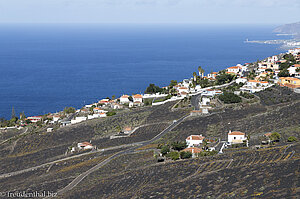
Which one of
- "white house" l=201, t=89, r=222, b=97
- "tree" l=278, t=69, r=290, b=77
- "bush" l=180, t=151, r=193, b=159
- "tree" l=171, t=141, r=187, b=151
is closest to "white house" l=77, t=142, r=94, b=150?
"tree" l=171, t=141, r=187, b=151

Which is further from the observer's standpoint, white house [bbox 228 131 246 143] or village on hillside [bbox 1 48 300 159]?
village on hillside [bbox 1 48 300 159]

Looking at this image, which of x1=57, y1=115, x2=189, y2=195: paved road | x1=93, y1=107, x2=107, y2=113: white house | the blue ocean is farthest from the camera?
the blue ocean

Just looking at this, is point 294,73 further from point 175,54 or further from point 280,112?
point 175,54

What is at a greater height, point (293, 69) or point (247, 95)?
point (293, 69)

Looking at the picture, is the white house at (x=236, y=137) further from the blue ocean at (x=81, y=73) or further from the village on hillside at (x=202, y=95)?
the blue ocean at (x=81, y=73)

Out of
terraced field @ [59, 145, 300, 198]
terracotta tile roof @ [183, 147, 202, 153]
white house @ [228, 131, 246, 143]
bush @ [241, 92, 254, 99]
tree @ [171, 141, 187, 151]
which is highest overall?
bush @ [241, 92, 254, 99]

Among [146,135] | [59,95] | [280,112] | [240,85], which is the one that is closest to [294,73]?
[240,85]

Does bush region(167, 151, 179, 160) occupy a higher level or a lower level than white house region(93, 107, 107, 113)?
lower

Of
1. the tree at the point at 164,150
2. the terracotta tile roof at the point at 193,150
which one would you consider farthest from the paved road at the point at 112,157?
the terracotta tile roof at the point at 193,150

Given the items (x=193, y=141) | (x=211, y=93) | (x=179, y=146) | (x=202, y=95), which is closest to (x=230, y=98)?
(x=211, y=93)

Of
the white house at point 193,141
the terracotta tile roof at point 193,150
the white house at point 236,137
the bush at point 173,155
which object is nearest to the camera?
the bush at point 173,155

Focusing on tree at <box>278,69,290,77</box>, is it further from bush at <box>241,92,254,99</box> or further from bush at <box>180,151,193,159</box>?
bush at <box>180,151,193,159</box>

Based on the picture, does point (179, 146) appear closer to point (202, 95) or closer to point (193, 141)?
point (193, 141)
